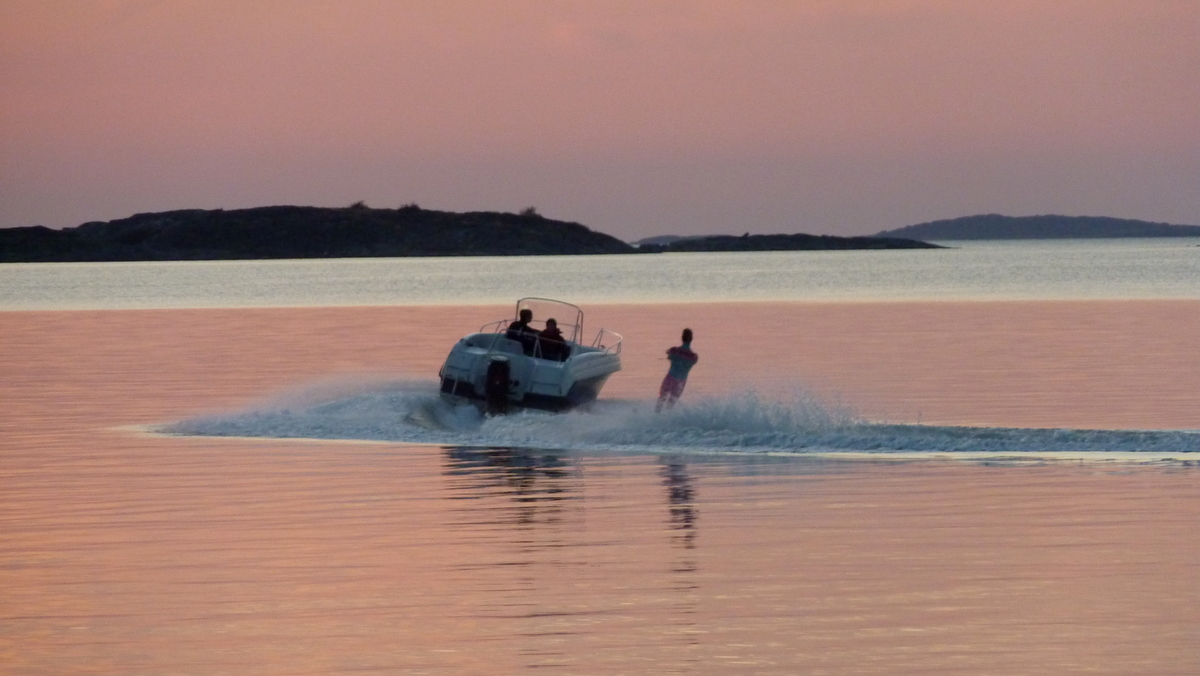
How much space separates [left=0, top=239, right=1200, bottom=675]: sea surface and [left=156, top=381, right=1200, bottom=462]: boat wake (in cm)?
6

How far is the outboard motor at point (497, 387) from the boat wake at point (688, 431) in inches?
11.0

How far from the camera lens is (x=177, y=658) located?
10.3m

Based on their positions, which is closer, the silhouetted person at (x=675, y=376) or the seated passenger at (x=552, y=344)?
the silhouetted person at (x=675, y=376)

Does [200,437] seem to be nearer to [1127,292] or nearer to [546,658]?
[546,658]

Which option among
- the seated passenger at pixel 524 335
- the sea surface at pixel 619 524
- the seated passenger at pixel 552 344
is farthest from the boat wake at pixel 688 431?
the seated passenger at pixel 524 335

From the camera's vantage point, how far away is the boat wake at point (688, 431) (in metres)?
19.4

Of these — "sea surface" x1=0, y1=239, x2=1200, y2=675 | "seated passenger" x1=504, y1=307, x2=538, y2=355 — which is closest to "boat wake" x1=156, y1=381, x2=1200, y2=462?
"sea surface" x1=0, y1=239, x2=1200, y2=675

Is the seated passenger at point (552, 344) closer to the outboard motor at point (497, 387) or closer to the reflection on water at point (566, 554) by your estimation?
the outboard motor at point (497, 387)

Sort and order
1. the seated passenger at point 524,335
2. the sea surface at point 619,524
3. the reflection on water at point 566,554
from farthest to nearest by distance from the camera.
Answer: the seated passenger at point 524,335, the reflection on water at point 566,554, the sea surface at point 619,524

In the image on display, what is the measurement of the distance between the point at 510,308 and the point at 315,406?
4799cm

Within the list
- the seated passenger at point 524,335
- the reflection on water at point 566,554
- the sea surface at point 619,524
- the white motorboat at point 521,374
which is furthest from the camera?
the seated passenger at point 524,335

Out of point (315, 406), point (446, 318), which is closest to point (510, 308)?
point (446, 318)

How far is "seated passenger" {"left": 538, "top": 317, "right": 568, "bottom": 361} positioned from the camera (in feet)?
84.7

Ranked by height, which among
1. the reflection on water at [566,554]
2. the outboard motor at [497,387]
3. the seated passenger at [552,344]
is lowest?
the reflection on water at [566,554]
